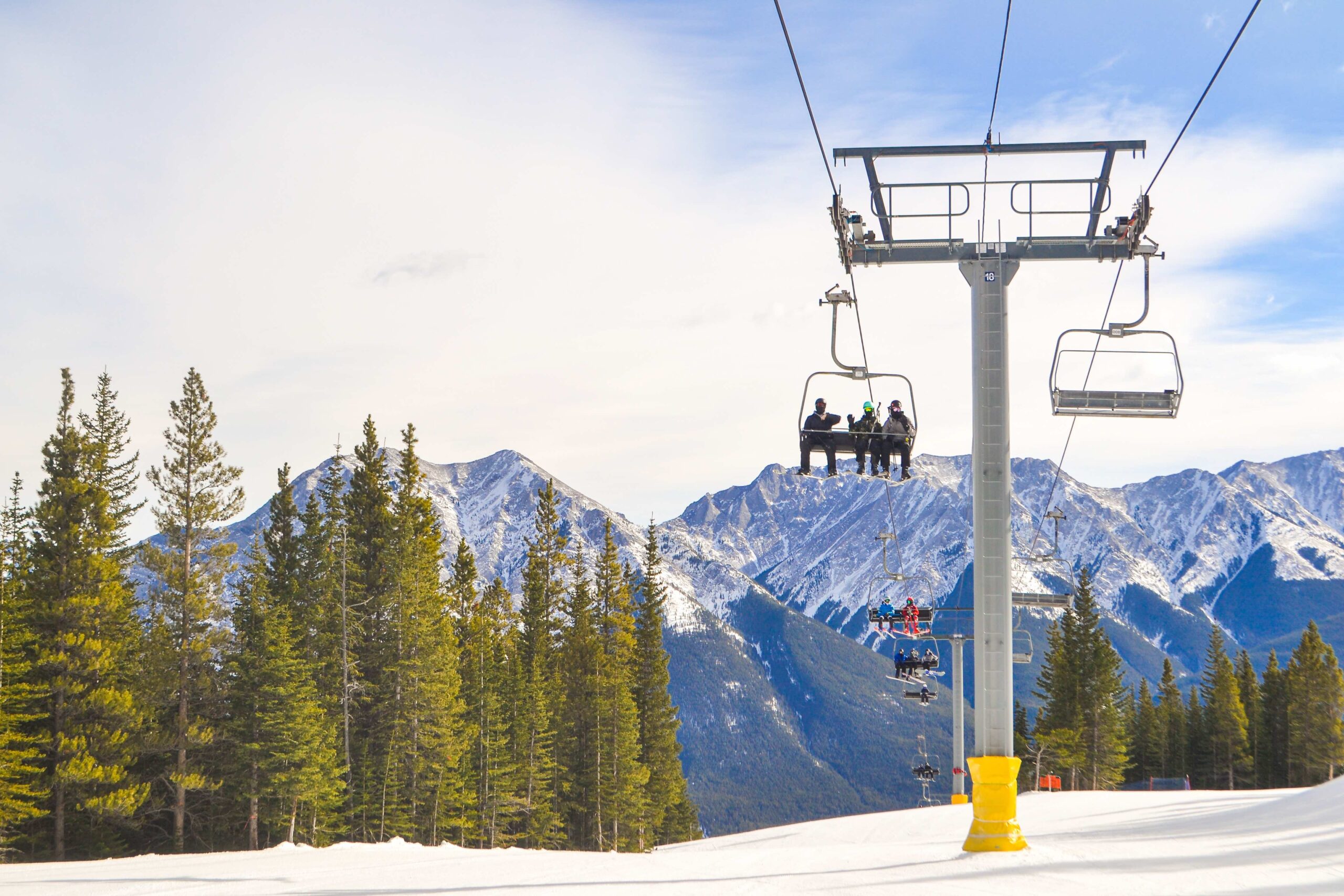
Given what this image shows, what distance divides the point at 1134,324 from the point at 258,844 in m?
34.9

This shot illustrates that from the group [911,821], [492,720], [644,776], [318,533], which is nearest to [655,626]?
[644,776]

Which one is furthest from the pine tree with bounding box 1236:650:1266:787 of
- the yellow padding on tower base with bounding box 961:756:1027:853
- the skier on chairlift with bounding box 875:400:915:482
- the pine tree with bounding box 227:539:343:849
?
the yellow padding on tower base with bounding box 961:756:1027:853

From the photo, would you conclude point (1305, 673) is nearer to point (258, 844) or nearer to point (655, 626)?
point (655, 626)

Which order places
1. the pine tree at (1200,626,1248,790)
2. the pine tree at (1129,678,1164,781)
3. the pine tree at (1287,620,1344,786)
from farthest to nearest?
the pine tree at (1129,678,1164,781) → the pine tree at (1200,626,1248,790) → the pine tree at (1287,620,1344,786)

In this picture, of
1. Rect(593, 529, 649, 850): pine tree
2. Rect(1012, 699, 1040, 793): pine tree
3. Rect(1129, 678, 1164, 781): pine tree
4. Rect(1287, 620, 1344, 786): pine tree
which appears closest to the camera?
Rect(593, 529, 649, 850): pine tree

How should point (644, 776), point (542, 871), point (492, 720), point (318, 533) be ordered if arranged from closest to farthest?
point (542, 871)
point (318, 533)
point (492, 720)
point (644, 776)

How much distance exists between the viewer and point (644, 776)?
53812 mm

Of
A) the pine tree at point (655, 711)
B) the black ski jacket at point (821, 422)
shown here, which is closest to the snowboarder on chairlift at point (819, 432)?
the black ski jacket at point (821, 422)

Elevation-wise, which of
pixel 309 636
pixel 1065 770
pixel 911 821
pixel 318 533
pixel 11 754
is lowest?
pixel 1065 770

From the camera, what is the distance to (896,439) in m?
20.2

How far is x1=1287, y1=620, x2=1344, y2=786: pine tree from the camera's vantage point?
68.3m

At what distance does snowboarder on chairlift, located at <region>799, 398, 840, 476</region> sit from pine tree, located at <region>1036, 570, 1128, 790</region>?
47.4 m

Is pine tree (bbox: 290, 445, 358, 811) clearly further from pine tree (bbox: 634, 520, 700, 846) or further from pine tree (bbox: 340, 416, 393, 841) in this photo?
pine tree (bbox: 634, 520, 700, 846)

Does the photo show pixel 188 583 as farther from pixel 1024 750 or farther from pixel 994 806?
pixel 1024 750
